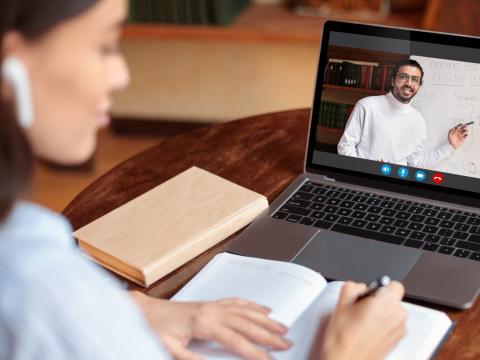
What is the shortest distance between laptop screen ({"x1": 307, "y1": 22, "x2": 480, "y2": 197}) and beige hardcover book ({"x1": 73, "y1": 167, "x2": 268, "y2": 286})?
0.19m

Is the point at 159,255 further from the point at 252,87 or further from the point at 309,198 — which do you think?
the point at 252,87

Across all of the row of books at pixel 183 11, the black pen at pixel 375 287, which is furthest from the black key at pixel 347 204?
the row of books at pixel 183 11

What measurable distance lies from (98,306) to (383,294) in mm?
420

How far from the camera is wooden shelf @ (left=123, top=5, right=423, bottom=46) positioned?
7.53ft

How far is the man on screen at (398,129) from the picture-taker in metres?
1.23

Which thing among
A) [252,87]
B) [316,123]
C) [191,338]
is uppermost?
[316,123]

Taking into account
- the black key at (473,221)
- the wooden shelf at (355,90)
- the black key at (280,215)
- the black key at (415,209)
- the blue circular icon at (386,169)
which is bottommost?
the black key at (280,215)

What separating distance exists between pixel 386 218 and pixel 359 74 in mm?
235

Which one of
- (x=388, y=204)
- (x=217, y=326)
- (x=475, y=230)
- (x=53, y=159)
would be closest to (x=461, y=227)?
(x=475, y=230)

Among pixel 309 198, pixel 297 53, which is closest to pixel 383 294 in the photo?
pixel 309 198

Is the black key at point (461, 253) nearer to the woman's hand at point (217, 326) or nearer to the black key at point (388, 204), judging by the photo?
the black key at point (388, 204)

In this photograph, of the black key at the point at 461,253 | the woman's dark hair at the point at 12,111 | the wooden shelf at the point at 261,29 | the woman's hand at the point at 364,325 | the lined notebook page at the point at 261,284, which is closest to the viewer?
the woman's dark hair at the point at 12,111

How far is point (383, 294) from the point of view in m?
0.97

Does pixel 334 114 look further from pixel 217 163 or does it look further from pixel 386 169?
pixel 217 163
